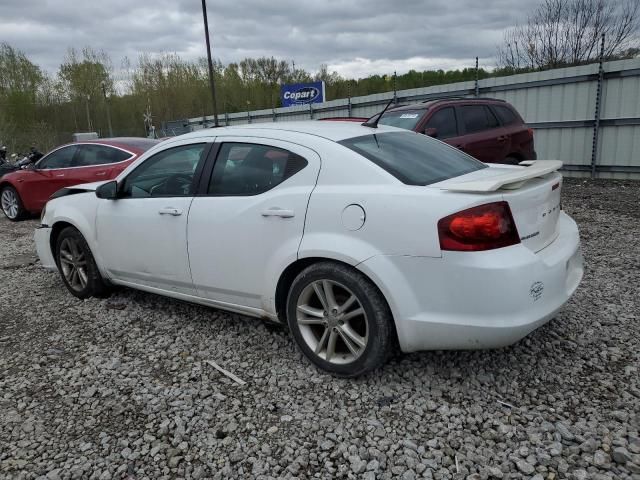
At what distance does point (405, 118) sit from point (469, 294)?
17.6 ft

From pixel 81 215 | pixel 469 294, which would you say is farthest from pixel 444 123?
pixel 469 294

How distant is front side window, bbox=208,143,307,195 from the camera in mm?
3047

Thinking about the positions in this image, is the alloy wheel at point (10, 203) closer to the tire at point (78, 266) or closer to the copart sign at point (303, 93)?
the tire at point (78, 266)

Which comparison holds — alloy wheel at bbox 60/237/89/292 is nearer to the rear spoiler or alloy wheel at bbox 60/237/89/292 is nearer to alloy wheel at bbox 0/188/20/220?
the rear spoiler

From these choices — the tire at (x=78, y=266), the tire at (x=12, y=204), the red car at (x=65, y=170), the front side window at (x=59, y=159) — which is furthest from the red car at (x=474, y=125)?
the tire at (x=12, y=204)

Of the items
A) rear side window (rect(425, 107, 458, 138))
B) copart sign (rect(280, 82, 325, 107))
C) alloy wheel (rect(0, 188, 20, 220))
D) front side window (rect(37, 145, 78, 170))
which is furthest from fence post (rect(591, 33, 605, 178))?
copart sign (rect(280, 82, 325, 107))

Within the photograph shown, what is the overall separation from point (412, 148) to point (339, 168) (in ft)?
2.25

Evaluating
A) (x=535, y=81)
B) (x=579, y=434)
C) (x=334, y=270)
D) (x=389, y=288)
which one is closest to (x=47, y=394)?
(x=334, y=270)

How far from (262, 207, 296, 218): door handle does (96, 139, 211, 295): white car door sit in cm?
73

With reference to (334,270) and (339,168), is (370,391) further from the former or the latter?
(339,168)

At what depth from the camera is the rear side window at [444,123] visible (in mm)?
7293

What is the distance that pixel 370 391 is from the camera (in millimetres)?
2801

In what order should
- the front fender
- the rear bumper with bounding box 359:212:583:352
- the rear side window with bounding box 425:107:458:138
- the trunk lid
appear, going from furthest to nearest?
the rear side window with bounding box 425:107:458:138 < the front fender < the trunk lid < the rear bumper with bounding box 359:212:583:352

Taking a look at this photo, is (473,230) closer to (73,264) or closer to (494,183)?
(494,183)
